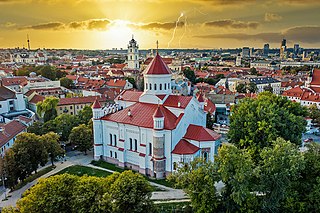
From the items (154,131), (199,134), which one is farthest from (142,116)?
(199,134)

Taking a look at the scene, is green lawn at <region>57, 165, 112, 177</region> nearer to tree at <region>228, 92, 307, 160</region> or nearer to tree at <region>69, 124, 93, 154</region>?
tree at <region>69, 124, 93, 154</region>

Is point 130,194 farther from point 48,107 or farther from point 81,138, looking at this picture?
point 48,107

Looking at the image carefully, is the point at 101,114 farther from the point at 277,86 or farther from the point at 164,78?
the point at 277,86

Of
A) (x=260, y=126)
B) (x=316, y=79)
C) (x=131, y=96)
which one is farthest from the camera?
(x=316, y=79)

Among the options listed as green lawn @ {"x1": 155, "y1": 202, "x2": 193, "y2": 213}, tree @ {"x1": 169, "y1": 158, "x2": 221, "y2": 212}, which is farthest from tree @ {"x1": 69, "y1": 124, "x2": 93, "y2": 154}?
tree @ {"x1": 169, "y1": 158, "x2": 221, "y2": 212}

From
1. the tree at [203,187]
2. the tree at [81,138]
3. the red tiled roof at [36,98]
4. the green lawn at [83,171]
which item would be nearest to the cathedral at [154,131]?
the tree at [81,138]

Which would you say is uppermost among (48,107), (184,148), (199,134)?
(199,134)
